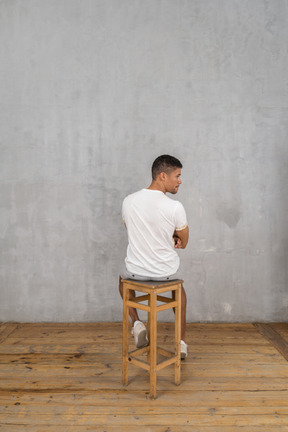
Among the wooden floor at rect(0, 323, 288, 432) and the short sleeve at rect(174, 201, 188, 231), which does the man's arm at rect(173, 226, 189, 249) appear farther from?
the wooden floor at rect(0, 323, 288, 432)

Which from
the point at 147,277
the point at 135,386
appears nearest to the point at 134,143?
the point at 147,277

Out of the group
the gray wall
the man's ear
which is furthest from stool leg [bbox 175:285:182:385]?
the gray wall

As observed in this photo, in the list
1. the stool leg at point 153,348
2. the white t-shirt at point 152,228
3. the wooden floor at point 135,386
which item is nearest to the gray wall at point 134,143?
the wooden floor at point 135,386

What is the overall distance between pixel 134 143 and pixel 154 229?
138 centimetres

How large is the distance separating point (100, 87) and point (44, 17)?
0.87 m

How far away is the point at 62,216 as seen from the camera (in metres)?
3.27

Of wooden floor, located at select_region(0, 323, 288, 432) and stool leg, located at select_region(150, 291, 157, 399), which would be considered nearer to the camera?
wooden floor, located at select_region(0, 323, 288, 432)

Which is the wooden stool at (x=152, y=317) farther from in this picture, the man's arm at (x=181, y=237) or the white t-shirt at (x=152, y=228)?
the man's arm at (x=181, y=237)

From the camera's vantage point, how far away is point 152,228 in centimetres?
212

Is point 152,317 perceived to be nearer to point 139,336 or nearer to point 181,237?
point 139,336

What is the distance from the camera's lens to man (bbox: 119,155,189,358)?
82.8 inches

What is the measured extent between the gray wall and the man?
1045 millimetres

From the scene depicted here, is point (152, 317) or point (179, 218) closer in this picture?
point (152, 317)

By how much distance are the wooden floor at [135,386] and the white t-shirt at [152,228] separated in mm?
707
